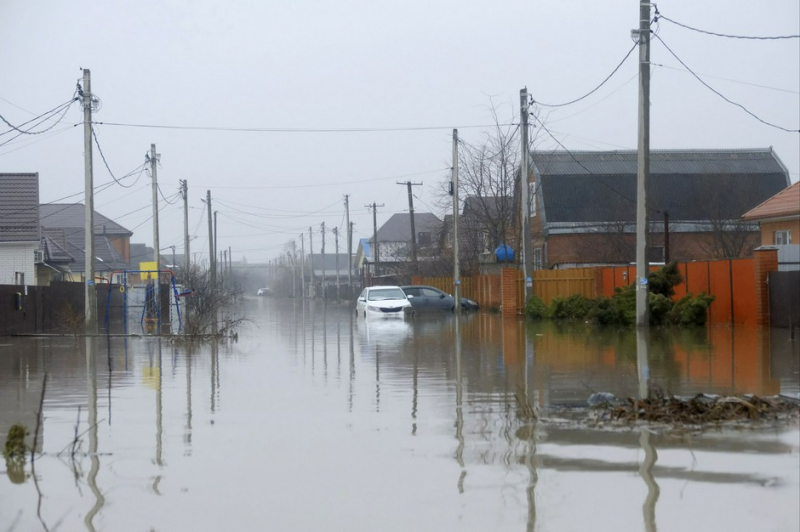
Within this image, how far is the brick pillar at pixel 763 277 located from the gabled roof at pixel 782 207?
7772 millimetres

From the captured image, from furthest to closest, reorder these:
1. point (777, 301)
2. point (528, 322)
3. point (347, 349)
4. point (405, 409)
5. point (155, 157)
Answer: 1. point (155, 157)
2. point (528, 322)
3. point (777, 301)
4. point (347, 349)
5. point (405, 409)

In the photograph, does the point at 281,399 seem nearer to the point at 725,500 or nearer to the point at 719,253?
the point at 725,500

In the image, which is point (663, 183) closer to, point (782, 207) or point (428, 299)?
point (428, 299)

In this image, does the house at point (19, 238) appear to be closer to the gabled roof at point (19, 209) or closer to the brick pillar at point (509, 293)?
the gabled roof at point (19, 209)

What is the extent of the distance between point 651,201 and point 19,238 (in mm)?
29844

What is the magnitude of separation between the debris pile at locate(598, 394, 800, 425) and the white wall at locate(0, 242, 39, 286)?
110 feet

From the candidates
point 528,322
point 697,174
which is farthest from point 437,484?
point 697,174

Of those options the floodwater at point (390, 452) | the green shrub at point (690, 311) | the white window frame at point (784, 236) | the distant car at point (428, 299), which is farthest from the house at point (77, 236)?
the floodwater at point (390, 452)

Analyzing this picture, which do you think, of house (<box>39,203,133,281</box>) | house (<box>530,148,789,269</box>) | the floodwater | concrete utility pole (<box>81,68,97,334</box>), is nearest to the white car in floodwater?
house (<box>530,148,789,269</box>)

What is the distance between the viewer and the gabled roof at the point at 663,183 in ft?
157

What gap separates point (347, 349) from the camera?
2084 cm

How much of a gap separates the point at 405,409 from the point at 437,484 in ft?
12.6

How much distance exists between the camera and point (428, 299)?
43.4m

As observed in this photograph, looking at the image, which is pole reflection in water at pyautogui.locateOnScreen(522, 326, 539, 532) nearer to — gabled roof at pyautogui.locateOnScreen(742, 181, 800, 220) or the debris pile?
the debris pile
